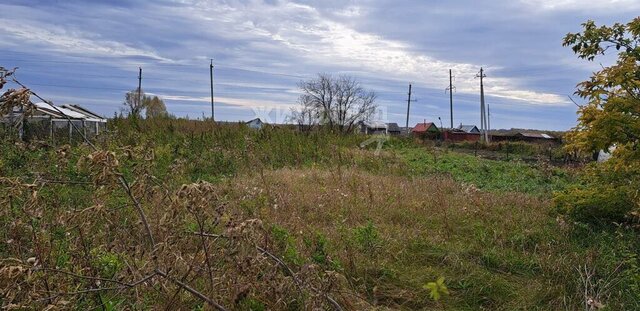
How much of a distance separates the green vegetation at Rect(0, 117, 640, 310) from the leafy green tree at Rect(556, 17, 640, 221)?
268mm

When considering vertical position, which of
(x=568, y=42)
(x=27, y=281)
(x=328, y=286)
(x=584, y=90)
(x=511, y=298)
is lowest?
(x=511, y=298)

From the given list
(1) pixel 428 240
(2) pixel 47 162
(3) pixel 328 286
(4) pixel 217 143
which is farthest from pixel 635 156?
(4) pixel 217 143

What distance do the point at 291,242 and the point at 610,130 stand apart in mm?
3532

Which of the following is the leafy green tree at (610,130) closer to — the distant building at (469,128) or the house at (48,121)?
the house at (48,121)

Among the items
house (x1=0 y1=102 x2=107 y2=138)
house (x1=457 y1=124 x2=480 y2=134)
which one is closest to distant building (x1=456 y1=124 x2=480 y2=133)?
house (x1=457 y1=124 x2=480 y2=134)

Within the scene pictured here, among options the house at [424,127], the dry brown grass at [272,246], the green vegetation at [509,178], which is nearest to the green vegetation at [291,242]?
the dry brown grass at [272,246]

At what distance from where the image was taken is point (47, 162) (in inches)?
256

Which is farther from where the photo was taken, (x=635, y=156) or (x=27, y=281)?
(x=635, y=156)

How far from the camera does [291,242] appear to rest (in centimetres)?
341

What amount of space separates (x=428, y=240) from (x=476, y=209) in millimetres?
1667

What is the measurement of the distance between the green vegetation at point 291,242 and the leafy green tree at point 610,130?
268mm

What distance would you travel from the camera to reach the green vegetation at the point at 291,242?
6.79 ft

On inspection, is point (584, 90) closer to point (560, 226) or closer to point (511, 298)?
point (560, 226)

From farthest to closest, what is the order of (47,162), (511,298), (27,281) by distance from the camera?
(47,162)
(511,298)
(27,281)
